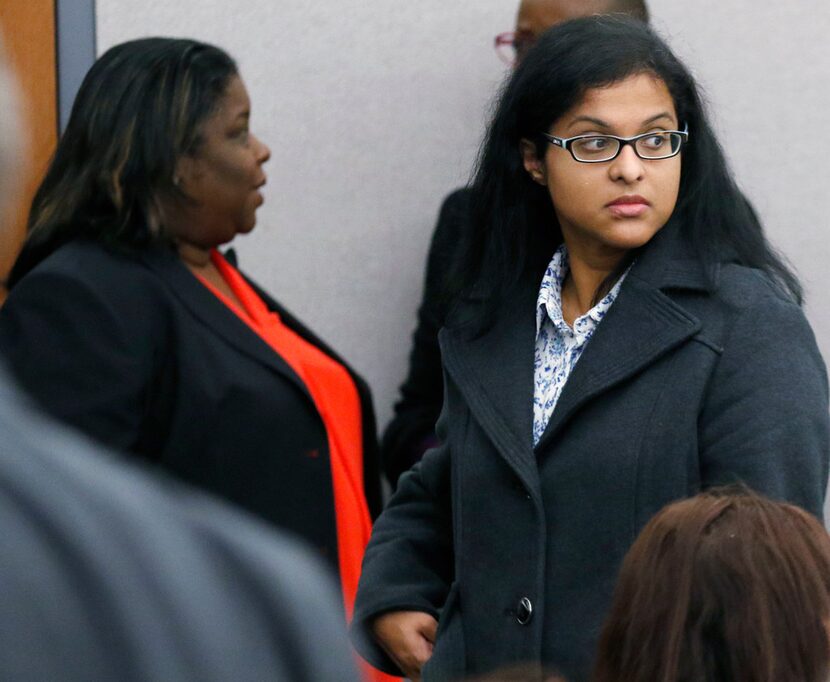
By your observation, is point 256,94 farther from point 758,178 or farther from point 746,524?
point 746,524

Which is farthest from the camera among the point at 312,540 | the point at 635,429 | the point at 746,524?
the point at 312,540

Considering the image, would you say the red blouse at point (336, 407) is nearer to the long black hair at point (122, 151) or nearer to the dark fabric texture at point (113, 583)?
the long black hair at point (122, 151)

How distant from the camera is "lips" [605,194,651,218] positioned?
243 centimetres

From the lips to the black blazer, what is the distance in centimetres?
93

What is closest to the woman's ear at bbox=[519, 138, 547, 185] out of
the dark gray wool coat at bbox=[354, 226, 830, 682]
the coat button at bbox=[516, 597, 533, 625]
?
the dark gray wool coat at bbox=[354, 226, 830, 682]

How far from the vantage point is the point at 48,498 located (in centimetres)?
62

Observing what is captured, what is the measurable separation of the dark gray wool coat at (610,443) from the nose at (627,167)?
0.11 meters

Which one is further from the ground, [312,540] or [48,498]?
[48,498]

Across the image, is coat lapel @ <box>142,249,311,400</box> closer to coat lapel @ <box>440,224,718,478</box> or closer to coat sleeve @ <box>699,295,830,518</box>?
coat lapel @ <box>440,224,718,478</box>

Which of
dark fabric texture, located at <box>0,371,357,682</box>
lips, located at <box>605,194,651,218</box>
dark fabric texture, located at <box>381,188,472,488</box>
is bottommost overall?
dark fabric texture, located at <box>381,188,472,488</box>

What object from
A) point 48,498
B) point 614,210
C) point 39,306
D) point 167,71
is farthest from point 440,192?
point 48,498

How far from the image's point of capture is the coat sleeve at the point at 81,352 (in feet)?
9.57

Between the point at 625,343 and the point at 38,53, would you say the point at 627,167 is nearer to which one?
the point at 625,343

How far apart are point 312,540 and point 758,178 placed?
1.88 m
